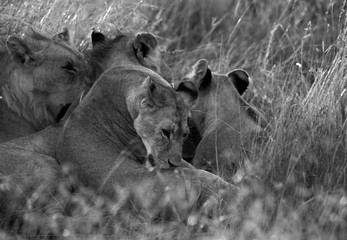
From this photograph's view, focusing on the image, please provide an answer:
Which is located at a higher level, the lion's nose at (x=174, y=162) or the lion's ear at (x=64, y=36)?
the lion's ear at (x=64, y=36)

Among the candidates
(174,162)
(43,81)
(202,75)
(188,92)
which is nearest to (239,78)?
(202,75)

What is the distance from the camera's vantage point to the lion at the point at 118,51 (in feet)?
26.9

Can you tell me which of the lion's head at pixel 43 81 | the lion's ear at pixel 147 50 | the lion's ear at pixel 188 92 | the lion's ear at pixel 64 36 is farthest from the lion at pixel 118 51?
the lion's ear at pixel 188 92

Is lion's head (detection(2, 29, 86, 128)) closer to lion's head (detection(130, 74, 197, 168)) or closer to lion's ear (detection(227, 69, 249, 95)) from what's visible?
lion's head (detection(130, 74, 197, 168))

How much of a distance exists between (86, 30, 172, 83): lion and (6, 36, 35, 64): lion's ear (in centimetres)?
56

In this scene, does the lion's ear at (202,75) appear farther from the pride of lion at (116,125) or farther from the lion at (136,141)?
the lion at (136,141)

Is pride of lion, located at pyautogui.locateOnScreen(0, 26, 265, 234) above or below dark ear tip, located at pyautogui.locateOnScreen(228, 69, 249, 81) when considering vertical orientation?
below

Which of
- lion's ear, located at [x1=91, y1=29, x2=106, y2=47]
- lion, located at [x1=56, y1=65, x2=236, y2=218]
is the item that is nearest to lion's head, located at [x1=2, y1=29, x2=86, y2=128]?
lion's ear, located at [x1=91, y1=29, x2=106, y2=47]

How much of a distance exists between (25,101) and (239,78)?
190 centimetres

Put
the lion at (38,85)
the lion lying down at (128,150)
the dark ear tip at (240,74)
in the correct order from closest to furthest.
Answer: the lion lying down at (128,150), the lion at (38,85), the dark ear tip at (240,74)

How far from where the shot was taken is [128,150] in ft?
23.7

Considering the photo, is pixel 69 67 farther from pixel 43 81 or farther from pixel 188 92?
pixel 188 92

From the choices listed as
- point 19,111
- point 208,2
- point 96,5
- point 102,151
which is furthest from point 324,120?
point 208,2

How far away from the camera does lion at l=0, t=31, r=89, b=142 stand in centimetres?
798
